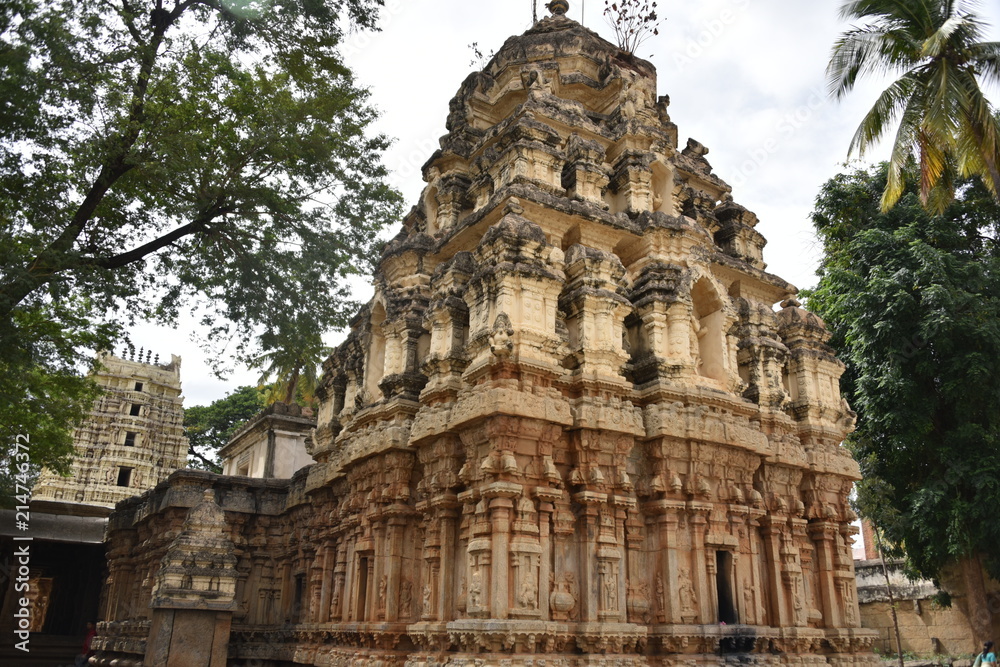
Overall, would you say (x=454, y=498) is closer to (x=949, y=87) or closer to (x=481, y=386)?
(x=481, y=386)

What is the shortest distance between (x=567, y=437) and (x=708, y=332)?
13.3 feet

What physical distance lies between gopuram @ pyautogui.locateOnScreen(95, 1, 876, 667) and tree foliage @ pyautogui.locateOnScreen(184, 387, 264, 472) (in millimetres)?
28509

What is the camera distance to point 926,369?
688 inches

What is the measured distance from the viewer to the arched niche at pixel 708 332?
501 inches

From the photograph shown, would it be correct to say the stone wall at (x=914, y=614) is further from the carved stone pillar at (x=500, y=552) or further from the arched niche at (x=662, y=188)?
the carved stone pillar at (x=500, y=552)

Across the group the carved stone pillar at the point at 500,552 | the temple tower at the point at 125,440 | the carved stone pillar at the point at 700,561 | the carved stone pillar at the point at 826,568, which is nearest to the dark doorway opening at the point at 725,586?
the carved stone pillar at the point at 700,561

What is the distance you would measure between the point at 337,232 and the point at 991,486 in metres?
14.7

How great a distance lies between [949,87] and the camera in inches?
518

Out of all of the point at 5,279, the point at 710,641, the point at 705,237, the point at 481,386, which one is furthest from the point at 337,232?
the point at 710,641

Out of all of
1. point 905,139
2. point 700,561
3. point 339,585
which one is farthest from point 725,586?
point 905,139

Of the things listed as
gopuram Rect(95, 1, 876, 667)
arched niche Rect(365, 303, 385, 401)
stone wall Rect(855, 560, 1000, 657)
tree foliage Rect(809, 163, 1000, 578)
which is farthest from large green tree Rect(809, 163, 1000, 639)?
arched niche Rect(365, 303, 385, 401)

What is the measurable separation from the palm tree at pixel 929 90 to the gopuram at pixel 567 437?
327cm

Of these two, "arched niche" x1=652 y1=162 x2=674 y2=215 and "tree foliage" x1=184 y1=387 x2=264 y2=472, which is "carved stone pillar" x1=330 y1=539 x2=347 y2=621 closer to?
"arched niche" x1=652 y1=162 x2=674 y2=215

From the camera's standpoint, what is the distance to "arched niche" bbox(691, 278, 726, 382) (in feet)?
41.8
